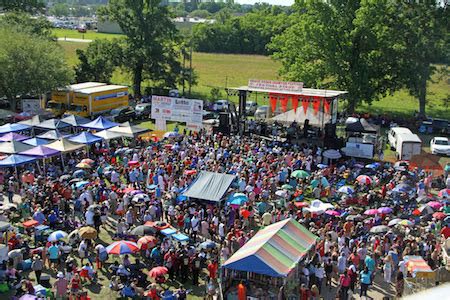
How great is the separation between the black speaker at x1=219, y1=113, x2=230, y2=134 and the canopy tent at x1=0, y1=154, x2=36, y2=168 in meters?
12.6

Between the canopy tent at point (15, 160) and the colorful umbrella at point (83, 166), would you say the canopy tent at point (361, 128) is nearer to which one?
the colorful umbrella at point (83, 166)

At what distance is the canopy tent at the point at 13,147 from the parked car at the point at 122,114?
11285 mm

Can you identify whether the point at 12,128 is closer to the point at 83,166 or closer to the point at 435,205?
the point at 83,166

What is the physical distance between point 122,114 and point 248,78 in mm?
32093

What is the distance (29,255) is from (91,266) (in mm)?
2103

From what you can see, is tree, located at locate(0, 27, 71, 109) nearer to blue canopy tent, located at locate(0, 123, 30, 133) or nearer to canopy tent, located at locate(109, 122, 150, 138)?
blue canopy tent, located at locate(0, 123, 30, 133)

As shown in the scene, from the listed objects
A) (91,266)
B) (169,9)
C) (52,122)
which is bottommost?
(91,266)

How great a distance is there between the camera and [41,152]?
2472cm

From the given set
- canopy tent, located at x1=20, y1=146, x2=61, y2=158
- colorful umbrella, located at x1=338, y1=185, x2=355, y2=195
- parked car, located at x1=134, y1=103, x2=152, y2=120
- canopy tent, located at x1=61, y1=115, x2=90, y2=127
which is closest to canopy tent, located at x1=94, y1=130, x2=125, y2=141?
canopy tent, located at x1=61, y1=115, x2=90, y2=127

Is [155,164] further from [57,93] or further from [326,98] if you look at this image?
[57,93]

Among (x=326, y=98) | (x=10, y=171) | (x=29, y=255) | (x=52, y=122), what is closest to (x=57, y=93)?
(x=52, y=122)

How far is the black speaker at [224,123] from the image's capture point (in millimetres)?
33375

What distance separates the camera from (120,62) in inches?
1913

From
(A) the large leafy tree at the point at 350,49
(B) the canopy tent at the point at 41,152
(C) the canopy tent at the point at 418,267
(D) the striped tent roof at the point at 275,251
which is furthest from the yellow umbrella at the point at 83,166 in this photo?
(A) the large leafy tree at the point at 350,49
